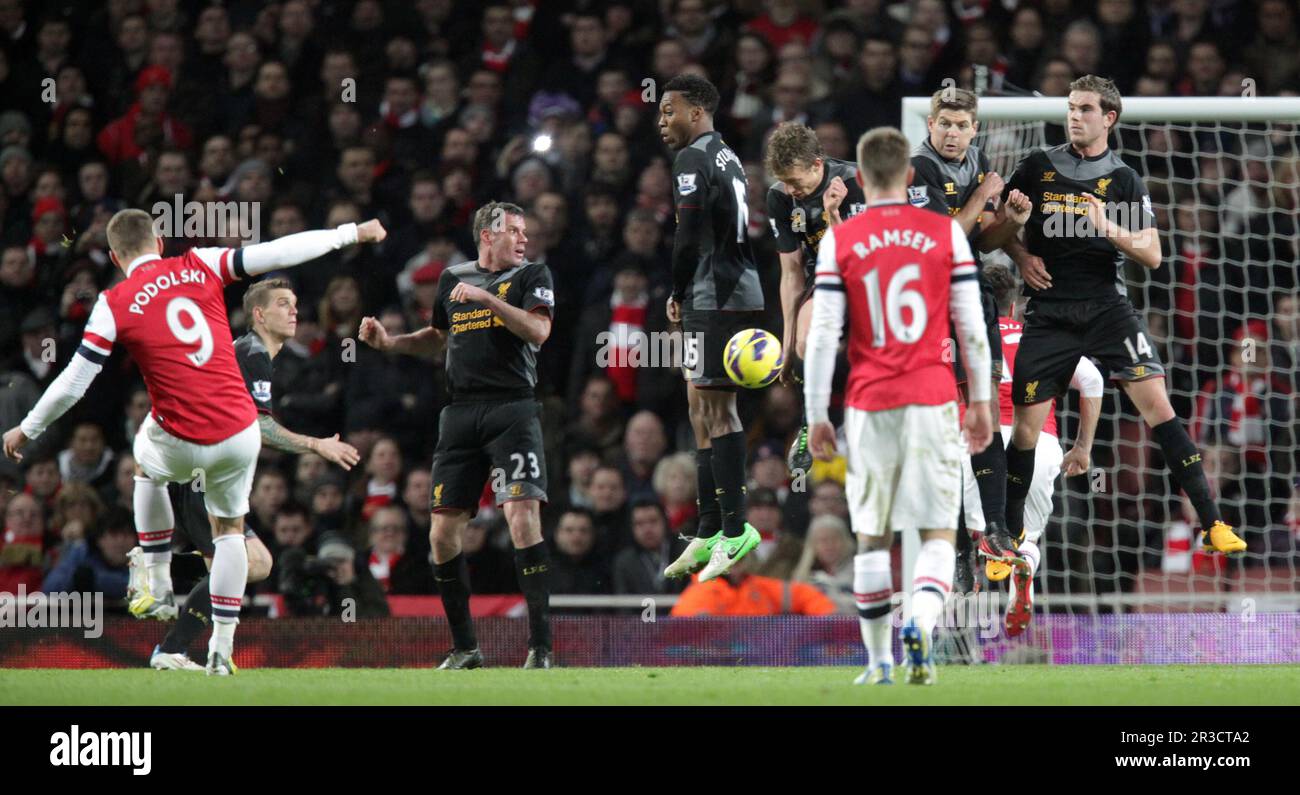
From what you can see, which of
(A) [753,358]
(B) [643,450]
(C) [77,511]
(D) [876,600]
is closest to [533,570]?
(A) [753,358]

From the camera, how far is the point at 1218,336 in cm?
1187

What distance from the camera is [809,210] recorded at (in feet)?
27.5

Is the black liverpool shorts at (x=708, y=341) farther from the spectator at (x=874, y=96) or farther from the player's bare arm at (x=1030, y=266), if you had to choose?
the spectator at (x=874, y=96)

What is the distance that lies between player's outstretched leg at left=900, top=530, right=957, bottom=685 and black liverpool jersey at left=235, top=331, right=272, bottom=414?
381 centimetres

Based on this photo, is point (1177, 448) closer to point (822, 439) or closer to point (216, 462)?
point (822, 439)

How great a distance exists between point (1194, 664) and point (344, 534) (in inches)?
227

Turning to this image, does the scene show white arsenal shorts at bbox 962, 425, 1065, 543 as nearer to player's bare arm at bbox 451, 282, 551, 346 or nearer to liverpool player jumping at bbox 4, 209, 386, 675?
player's bare arm at bbox 451, 282, 551, 346

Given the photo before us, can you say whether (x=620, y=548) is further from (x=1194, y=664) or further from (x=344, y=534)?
(x=1194, y=664)

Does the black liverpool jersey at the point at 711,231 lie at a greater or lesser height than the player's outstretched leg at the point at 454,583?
greater

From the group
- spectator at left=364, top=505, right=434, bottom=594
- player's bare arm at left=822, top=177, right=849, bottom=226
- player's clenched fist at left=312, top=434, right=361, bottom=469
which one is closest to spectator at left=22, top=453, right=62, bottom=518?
spectator at left=364, top=505, right=434, bottom=594

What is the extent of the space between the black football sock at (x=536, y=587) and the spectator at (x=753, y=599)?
188 cm

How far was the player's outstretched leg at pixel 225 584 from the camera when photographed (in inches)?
309

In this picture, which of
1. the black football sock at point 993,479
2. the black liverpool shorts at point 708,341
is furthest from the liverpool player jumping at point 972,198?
the black liverpool shorts at point 708,341

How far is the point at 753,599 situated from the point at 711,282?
284 cm
